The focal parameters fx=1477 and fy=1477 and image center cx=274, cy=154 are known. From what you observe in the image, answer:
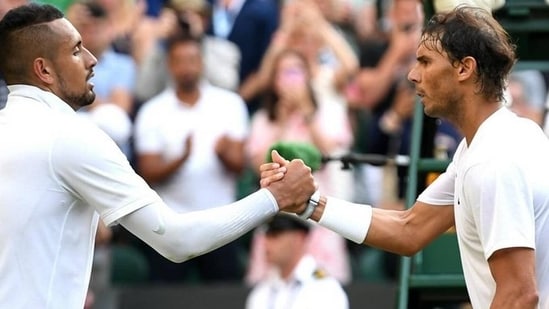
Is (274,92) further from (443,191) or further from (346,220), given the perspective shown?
(443,191)

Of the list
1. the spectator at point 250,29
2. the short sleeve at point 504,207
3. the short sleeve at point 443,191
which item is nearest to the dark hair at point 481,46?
the short sleeve at point 504,207

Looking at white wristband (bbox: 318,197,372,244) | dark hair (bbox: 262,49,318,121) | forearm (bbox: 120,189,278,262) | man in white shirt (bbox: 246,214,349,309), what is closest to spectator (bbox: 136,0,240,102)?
dark hair (bbox: 262,49,318,121)

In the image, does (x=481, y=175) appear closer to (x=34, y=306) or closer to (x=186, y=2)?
(x=34, y=306)

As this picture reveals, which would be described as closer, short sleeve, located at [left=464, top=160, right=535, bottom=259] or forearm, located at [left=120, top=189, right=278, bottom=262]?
short sleeve, located at [left=464, top=160, right=535, bottom=259]

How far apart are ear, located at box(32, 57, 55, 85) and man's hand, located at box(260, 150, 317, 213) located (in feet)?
3.06

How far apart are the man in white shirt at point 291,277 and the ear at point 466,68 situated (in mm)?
3636

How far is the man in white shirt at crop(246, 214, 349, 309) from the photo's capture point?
9102mm

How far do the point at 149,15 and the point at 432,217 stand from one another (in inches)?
203

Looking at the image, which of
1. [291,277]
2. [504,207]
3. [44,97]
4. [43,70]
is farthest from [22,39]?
[291,277]

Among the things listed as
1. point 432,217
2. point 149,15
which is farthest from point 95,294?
point 432,217

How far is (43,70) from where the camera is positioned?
18.1ft

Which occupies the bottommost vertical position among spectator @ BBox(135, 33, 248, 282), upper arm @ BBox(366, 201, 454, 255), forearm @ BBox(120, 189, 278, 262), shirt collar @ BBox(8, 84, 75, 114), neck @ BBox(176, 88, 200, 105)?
spectator @ BBox(135, 33, 248, 282)

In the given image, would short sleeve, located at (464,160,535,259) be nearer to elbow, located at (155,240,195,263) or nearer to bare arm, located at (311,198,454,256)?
bare arm, located at (311,198,454,256)

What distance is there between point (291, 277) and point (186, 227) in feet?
13.7
